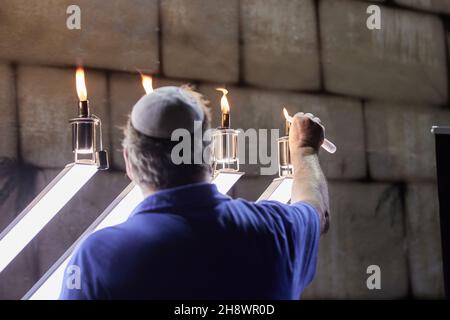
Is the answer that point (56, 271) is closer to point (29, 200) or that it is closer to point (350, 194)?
point (29, 200)

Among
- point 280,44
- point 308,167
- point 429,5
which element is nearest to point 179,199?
point 308,167

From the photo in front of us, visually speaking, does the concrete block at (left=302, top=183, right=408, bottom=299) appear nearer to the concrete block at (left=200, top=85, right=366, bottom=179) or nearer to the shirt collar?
the concrete block at (left=200, top=85, right=366, bottom=179)

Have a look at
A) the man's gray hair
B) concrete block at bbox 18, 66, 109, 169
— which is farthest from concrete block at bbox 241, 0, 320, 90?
the man's gray hair

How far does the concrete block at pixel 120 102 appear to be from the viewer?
2.27 meters

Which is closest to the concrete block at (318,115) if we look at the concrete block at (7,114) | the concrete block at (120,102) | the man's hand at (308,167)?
the concrete block at (120,102)

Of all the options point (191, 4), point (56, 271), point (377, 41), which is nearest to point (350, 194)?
point (377, 41)

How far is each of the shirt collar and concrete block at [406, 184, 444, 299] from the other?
1745mm

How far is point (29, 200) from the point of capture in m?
2.11

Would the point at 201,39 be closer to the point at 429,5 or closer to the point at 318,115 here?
the point at 318,115

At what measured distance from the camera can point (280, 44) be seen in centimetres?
261

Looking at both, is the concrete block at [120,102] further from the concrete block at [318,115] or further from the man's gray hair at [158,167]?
the man's gray hair at [158,167]

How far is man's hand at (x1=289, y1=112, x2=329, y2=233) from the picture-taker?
58.1 inches
